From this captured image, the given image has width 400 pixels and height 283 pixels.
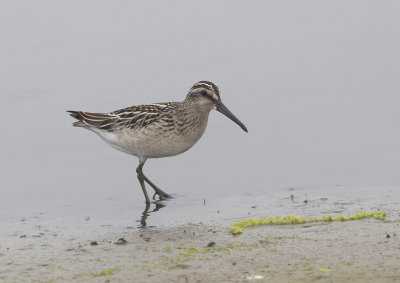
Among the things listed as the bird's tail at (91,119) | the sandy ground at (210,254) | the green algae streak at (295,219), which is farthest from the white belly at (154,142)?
the green algae streak at (295,219)

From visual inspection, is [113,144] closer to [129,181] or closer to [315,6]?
[129,181]

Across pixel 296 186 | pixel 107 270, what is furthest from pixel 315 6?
pixel 107 270

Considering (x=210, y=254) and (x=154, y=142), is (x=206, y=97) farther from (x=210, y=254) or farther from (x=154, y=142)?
(x=210, y=254)

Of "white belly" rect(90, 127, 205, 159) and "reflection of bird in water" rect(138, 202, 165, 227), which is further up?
"white belly" rect(90, 127, 205, 159)

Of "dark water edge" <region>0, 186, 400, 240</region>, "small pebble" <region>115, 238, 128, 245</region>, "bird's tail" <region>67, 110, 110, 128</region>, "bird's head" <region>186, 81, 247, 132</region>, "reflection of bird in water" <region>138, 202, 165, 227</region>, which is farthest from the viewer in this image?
"bird's tail" <region>67, 110, 110, 128</region>

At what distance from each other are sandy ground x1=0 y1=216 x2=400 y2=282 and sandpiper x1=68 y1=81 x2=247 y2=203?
87.1 inches

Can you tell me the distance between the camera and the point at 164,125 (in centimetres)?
1239

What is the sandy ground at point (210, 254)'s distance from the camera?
26.1 feet

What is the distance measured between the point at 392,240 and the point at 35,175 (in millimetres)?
6713

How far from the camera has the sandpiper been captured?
12398 millimetres

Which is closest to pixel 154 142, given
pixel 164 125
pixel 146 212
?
pixel 164 125

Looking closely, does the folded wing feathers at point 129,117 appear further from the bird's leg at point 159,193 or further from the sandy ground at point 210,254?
the sandy ground at point 210,254

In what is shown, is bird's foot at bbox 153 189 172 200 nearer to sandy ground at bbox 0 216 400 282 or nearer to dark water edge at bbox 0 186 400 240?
dark water edge at bbox 0 186 400 240

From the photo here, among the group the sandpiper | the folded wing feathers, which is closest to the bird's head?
the sandpiper
